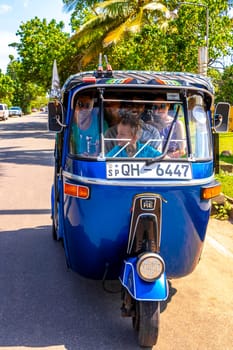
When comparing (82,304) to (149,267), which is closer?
Result: (149,267)

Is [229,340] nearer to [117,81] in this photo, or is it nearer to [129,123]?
[129,123]

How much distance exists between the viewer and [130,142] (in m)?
4.60

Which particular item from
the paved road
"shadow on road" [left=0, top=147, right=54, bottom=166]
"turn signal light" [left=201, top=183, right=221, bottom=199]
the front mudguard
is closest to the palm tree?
"shadow on road" [left=0, top=147, right=54, bottom=166]

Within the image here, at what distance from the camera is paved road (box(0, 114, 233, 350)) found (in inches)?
170

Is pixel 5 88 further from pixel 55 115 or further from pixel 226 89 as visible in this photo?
pixel 55 115

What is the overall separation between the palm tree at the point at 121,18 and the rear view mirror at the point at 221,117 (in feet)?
59.7

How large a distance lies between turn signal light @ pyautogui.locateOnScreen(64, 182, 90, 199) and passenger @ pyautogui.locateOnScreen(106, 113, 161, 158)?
39 cm

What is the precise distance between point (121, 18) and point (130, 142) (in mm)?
21825

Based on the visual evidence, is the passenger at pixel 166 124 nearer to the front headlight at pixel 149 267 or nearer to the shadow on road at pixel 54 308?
the front headlight at pixel 149 267

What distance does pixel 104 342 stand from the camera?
427 cm

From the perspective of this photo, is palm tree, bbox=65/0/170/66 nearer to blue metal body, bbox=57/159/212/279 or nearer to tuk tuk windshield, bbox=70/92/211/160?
tuk tuk windshield, bbox=70/92/211/160

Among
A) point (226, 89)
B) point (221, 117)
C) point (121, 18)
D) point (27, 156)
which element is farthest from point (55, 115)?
point (226, 89)

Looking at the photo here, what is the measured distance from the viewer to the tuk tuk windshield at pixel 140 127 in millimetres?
4559

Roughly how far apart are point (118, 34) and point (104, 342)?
820 inches
